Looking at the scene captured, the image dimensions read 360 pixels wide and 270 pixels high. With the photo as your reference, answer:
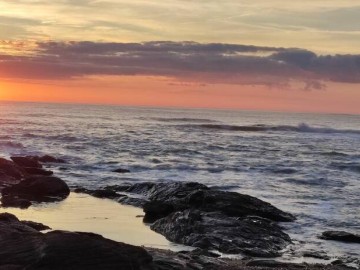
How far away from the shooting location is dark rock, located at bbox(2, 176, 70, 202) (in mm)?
20328

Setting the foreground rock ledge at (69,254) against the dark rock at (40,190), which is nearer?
the foreground rock ledge at (69,254)

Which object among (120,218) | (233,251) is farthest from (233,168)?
(233,251)

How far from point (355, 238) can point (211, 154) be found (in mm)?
29144

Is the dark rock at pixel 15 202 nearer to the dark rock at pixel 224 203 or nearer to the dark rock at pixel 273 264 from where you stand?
the dark rock at pixel 224 203

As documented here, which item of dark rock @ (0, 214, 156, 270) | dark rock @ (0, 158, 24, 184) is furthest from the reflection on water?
dark rock @ (0, 158, 24, 184)

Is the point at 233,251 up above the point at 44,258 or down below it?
below

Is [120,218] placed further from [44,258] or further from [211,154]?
[211,154]

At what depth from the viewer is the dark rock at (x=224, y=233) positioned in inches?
540

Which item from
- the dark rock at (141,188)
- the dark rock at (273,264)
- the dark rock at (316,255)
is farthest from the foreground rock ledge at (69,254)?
the dark rock at (141,188)

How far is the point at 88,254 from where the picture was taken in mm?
A: 8078

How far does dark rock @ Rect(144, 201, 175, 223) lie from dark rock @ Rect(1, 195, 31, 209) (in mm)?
4144

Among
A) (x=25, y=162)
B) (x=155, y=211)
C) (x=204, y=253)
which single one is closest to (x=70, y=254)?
(x=204, y=253)

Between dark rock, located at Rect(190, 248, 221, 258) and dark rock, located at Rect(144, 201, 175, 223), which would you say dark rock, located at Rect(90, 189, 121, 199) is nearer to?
dark rock, located at Rect(144, 201, 175, 223)

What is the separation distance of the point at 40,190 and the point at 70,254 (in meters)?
13.2
